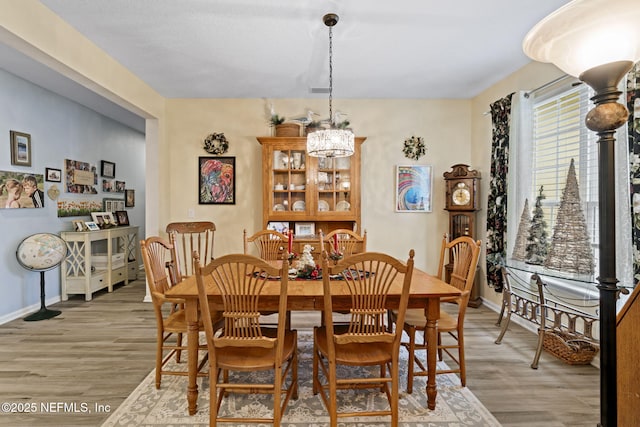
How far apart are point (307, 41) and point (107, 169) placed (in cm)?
405

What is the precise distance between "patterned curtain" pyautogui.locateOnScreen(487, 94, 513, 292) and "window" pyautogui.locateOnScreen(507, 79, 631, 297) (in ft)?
0.41

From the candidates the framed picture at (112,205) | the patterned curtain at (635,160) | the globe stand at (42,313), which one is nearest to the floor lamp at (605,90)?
the patterned curtain at (635,160)

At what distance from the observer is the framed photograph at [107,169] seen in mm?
4895

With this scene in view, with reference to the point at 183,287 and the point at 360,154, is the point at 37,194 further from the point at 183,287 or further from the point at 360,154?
the point at 360,154

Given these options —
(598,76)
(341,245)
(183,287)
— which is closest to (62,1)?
(183,287)

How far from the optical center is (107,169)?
502cm

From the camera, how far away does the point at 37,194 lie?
3.73 meters

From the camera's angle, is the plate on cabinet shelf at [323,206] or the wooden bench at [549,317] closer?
the wooden bench at [549,317]

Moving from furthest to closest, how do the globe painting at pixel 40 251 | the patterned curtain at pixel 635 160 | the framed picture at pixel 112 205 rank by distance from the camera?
1. the framed picture at pixel 112 205
2. the globe painting at pixel 40 251
3. the patterned curtain at pixel 635 160

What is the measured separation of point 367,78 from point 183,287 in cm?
292

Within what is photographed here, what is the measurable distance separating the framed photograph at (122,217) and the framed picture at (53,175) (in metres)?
1.25

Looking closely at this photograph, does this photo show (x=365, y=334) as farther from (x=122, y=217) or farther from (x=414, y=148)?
(x=122, y=217)

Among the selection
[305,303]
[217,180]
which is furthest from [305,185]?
[305,303]

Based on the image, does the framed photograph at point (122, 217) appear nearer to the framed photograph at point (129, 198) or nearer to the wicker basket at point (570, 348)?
the framed photograph at point (129, 198)
